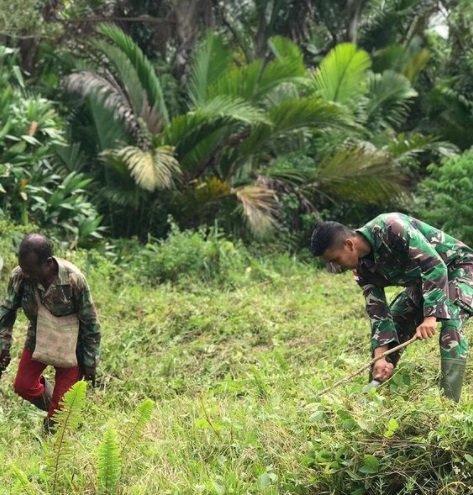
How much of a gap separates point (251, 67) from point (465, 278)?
7.32m

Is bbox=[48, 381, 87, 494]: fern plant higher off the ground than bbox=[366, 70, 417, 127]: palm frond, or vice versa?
bbox=[366, 70, 417, 127]: palm frond

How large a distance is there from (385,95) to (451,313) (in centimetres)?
986

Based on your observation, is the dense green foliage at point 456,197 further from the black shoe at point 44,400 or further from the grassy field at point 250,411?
the black shoe at point 44,400

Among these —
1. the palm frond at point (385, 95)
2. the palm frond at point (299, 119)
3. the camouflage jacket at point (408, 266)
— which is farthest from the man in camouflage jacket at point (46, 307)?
the palm frond at point (385, 95)

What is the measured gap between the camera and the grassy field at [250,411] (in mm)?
2891

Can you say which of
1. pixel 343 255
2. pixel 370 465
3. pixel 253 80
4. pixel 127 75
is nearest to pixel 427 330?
pixel 343 255

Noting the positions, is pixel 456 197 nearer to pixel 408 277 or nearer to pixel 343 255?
pixel 408 277

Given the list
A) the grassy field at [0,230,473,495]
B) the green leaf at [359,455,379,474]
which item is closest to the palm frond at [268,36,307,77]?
the grassy field at [0,230,473,495]

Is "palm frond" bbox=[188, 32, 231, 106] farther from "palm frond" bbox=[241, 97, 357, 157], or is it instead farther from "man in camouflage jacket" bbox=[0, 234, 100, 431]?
"man in camouflage jacket" bbox=[0, 234, 100, 431]

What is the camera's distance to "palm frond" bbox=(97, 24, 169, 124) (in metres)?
10.7

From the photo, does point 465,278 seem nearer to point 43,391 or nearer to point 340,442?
point 340,442

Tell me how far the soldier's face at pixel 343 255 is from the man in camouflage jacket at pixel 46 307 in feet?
5.00

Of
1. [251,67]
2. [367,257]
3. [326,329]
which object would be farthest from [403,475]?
[251,67]

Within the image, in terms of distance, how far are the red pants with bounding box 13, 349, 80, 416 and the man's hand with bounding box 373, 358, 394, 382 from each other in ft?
6.04
